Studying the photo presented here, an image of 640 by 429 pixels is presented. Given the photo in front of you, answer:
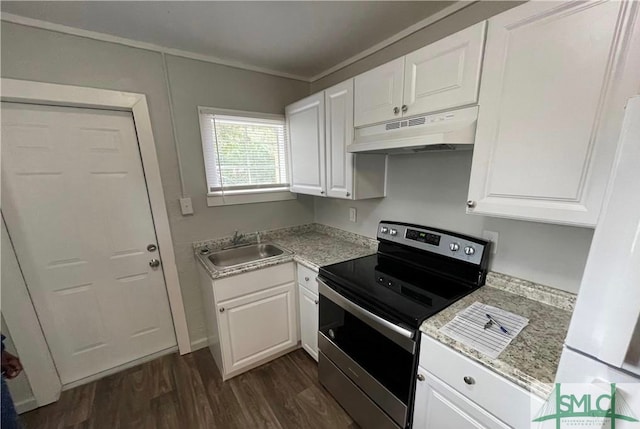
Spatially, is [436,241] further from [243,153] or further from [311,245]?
[243,153]

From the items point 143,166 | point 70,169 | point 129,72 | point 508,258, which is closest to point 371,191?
point 508,258

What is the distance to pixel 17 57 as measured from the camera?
1421 millimetres

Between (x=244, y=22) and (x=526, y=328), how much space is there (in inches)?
85.3

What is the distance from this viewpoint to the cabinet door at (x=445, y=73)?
105 centimetres

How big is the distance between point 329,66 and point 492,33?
4.81 ft

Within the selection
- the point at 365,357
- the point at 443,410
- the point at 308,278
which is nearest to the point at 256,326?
the point at 308,278

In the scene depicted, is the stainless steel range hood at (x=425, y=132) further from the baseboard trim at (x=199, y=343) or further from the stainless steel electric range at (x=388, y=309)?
the baseboard trim at (x=199, y=343)

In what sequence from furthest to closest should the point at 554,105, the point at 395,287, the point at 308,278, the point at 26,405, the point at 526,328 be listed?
the point at 308,278
the point at 26,405
the point at 395,287
the point at 526,328
the point at 554,105

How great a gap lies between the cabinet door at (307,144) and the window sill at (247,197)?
0.17m

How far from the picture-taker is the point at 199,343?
7.33ft

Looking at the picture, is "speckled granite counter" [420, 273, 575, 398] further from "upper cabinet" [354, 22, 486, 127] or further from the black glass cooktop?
"upper cabinet" [354, 22, 486, 127]

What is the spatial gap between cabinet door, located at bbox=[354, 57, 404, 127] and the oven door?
1094mm

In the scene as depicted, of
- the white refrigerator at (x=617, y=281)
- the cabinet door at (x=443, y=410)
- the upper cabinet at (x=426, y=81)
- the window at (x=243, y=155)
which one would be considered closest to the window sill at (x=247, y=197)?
the window at (x=243, y=155)

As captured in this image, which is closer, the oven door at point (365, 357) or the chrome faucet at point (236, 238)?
the oven door at point (365, 357)
